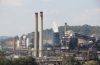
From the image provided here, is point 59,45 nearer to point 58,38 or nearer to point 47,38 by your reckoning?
point 58,38

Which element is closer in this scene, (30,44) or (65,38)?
(65,38)

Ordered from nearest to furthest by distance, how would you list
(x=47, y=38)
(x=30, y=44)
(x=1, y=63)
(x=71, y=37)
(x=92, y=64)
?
1. (x=1, y=63)
2. (x=92, y=64)
3. (x=71, y=37)
4. (x=30, y=44)
5. (x=47, y=38)

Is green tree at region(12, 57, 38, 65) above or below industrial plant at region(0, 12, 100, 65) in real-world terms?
below

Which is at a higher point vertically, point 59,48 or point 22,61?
point 59,48

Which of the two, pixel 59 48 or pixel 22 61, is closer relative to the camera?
pixel 22 61

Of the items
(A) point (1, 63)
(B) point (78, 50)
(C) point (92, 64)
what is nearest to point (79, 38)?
(B) point (78, 50)

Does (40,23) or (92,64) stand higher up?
(40,23)

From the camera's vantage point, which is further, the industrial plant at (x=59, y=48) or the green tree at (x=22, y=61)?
the industrial plant at (x=59, y=48)

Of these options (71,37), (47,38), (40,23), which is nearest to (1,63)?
(40,23)

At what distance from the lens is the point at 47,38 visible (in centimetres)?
8025

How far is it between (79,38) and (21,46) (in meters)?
12.7

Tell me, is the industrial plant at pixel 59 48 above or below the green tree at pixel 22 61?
above

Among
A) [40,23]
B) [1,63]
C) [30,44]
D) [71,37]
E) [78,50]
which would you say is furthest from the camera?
[30,44]

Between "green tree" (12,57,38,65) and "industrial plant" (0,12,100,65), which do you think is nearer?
"green tree" (12,57,38,65)
